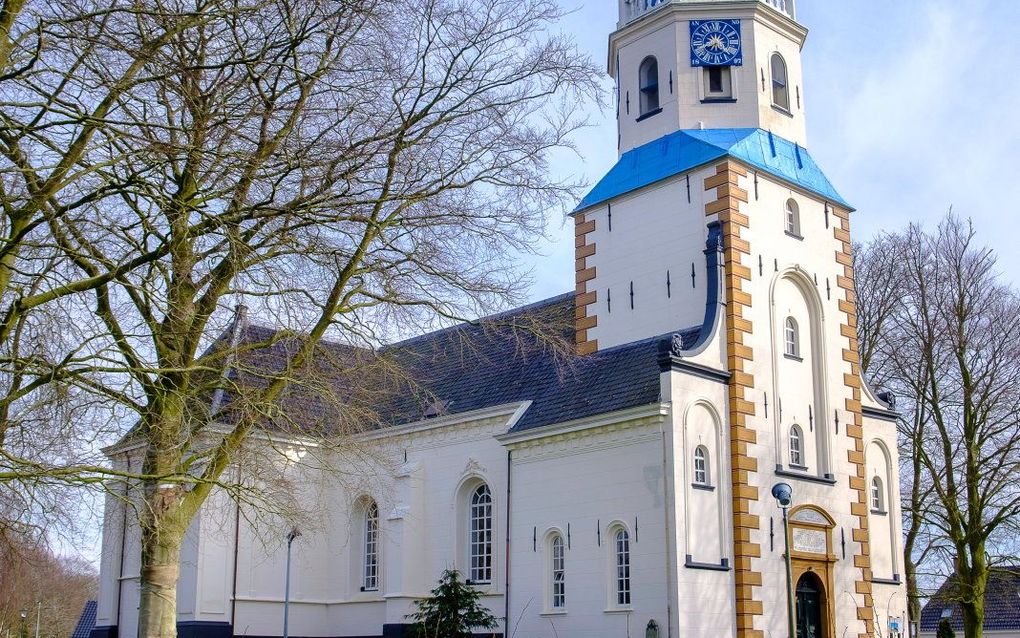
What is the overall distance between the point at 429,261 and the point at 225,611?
20522 mm

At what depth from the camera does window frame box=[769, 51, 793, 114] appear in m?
30.7

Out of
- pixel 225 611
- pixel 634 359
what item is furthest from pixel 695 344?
pixel 225 611

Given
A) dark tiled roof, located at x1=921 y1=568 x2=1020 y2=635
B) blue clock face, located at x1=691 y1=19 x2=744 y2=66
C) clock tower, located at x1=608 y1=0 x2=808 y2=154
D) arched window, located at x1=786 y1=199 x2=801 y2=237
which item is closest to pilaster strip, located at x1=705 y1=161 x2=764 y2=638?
arched window, located at x1=786 y1=199 x2=801 y2=237

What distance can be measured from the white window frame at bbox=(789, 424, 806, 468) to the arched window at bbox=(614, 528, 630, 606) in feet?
15.9

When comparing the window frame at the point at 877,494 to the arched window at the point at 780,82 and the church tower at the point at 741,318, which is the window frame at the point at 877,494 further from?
the arched window at the point at 780,82

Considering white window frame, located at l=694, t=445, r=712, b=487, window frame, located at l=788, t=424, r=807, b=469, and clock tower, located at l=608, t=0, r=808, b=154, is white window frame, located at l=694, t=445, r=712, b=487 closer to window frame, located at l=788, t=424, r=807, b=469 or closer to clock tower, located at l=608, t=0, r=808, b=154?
window frame, located at l=788, t=424, r=807, b=469

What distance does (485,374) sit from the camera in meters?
34.1

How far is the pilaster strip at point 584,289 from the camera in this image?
30.7 m

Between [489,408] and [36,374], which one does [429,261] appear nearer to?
[36,374]

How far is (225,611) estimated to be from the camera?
3359 cm

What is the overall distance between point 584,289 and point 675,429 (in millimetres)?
6806

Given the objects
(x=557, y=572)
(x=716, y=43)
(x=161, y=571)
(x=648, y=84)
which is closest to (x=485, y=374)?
(x=557, y=572)

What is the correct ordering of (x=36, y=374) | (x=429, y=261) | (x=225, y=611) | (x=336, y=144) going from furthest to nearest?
(x=225, y=611), (x=429, y=261), (x=336, y=144), (x=36, y=374)

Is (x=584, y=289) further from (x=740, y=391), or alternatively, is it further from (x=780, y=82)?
(x=780, y=82)
